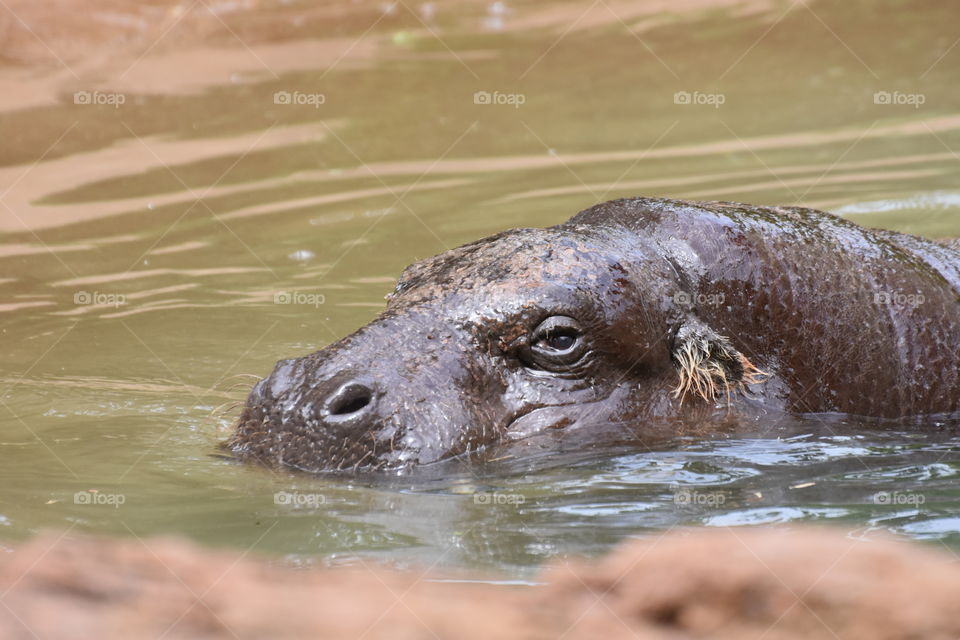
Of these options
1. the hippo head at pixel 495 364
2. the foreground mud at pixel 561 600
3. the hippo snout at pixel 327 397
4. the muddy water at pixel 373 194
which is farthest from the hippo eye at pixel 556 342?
the foreground mud at pixel 561 600

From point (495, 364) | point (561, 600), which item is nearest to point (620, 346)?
point (495, 364)

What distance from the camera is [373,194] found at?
1385 centimetres

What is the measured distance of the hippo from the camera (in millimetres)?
5797

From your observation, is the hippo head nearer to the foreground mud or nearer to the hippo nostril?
the hippo nostril

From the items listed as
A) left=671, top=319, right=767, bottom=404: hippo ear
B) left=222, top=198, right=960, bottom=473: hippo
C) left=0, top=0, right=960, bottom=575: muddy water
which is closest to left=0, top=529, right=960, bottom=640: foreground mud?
left=0, top=0, right=960, bottom=575: muddy water

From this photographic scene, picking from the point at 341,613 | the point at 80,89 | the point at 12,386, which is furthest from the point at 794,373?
the point at 80,89

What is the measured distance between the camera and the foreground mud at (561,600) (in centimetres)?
358

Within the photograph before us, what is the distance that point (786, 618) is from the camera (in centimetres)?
361

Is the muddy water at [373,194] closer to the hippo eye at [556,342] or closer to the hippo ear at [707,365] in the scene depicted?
the hippo ear at [707,365]

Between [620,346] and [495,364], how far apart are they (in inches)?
24.6

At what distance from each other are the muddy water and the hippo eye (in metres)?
0.51

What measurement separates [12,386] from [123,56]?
10.5 metres

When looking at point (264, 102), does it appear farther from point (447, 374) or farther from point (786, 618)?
point (786, 618)

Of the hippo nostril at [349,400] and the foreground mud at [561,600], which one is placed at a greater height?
the hippo nostril at [349,400]
